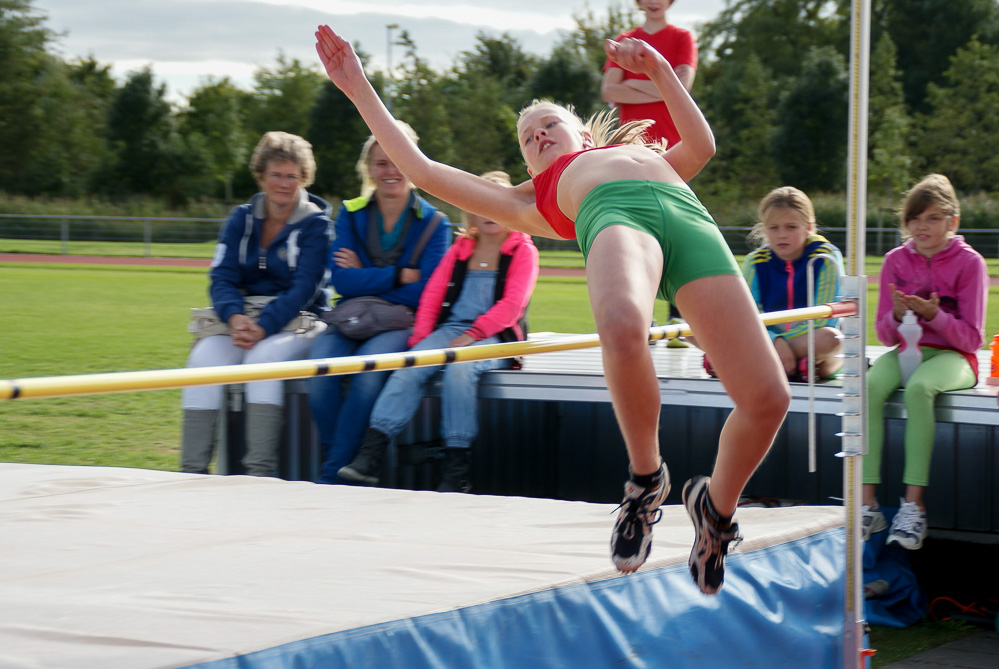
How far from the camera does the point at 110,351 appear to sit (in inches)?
328

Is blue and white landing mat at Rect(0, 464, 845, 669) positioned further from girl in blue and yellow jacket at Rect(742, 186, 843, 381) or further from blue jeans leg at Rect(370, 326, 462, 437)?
girl in blue and yellow jacket at Rect(742, 186, 843, 381)

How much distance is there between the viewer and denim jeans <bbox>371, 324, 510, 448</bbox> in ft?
13.6

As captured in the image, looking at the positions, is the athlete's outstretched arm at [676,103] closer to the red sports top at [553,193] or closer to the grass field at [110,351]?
the red sports top at [553,193]

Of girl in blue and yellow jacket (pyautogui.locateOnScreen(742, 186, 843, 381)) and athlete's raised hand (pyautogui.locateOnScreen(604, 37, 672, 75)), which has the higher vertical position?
athlete's raised hand (pyautogui.locateOnScreen(604, 37, 672, 75))

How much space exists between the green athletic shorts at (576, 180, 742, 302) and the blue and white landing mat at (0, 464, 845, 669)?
0.84 meters

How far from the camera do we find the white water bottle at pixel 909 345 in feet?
13.2

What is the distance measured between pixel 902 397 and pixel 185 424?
277 cm

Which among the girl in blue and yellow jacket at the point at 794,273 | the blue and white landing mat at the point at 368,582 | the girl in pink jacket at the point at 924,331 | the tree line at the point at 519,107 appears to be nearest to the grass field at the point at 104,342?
the blue and white landing mat at the point at 368,582

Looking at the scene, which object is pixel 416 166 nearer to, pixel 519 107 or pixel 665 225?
pixel 665 225

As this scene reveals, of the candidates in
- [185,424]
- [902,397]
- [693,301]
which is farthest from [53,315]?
[693,301]

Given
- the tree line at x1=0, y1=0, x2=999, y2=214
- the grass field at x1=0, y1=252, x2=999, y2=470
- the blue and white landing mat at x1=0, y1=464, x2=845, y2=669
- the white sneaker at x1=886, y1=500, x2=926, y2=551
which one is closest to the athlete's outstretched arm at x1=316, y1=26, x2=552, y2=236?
the blue and white landing mat at x1=0, y1=464, x2=845, y2=669

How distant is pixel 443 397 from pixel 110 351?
4.92 metres

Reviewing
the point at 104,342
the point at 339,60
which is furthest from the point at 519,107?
the point at 339,60

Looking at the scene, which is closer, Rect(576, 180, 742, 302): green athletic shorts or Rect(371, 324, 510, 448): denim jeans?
Rect(576, 180, 742, 302): green athletic shorts
